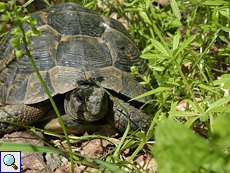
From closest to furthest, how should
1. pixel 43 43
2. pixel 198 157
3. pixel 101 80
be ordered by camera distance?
pixel 198 157 < pixel 101 80 < pixel 43 43

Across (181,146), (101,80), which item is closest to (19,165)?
(101,80)

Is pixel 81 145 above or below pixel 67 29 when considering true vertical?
below

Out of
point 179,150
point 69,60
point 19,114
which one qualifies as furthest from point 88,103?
point 179,150

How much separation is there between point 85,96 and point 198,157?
76.2 inches

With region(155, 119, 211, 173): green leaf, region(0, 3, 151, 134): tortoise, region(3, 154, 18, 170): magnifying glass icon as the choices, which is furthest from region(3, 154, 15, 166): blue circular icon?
region(155, 119, 211, 173): green leaf

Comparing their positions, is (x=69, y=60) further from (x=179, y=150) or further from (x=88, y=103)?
(x=179, y=150)

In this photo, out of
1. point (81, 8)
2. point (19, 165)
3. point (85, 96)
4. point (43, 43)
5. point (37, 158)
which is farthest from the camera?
point (81, 8)

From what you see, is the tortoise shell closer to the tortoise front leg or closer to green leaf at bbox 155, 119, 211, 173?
the tortoise front leg

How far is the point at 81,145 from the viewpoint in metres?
2.70

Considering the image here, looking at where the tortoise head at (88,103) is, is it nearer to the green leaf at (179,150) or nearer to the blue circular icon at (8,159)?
the blue circular icon at (8,159)

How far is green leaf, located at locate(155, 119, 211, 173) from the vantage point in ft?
2.11

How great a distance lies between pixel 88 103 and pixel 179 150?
73.7 inches

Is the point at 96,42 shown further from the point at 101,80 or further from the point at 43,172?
the point at 43,172

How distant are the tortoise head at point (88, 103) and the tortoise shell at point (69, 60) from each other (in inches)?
3.9
